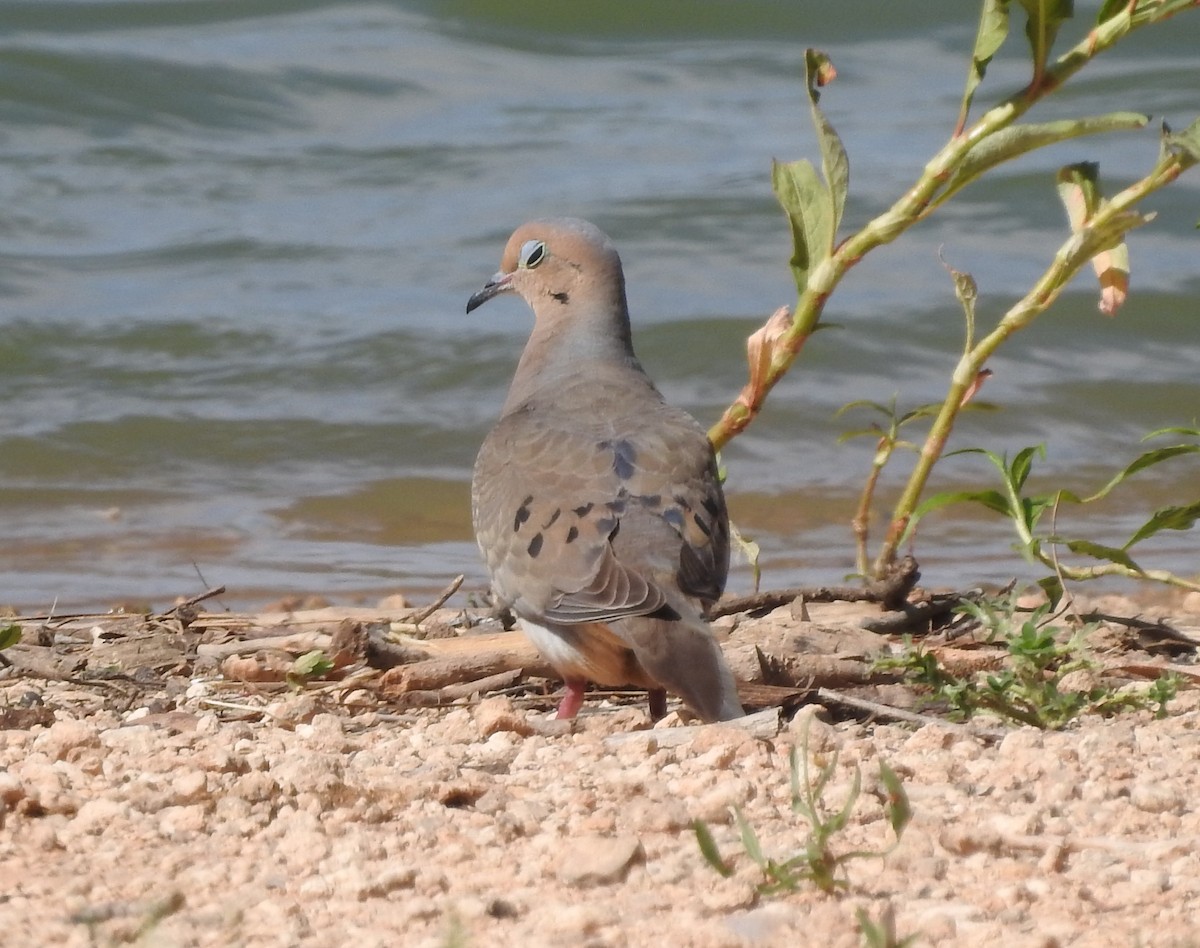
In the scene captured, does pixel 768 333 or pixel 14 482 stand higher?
pixel 768 333

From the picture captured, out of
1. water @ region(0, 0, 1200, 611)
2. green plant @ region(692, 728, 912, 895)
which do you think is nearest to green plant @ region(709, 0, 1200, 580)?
green plant @ region(692, 728, 912, 895)

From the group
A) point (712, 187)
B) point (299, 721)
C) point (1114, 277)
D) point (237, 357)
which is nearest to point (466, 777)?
point (299, 721)

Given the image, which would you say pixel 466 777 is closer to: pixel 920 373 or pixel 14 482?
pixel 14 482

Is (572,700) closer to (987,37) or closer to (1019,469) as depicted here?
(1019,469)

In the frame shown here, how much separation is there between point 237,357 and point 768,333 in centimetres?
699

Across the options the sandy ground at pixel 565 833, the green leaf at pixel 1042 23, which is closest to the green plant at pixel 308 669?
the sandy ground at pixel 565 833

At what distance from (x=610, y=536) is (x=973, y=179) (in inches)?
52.8

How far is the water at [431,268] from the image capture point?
8820 millimetres

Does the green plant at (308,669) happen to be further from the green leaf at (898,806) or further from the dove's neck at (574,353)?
the green leaf at (898,806)

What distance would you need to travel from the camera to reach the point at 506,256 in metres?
5.55

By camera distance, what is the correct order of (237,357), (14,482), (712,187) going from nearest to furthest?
1. (14,482)
2. (237,357)
3. (712,187)

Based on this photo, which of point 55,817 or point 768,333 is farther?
point 768,333

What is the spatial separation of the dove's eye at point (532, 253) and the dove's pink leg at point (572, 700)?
163cm

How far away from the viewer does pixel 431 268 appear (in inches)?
512
